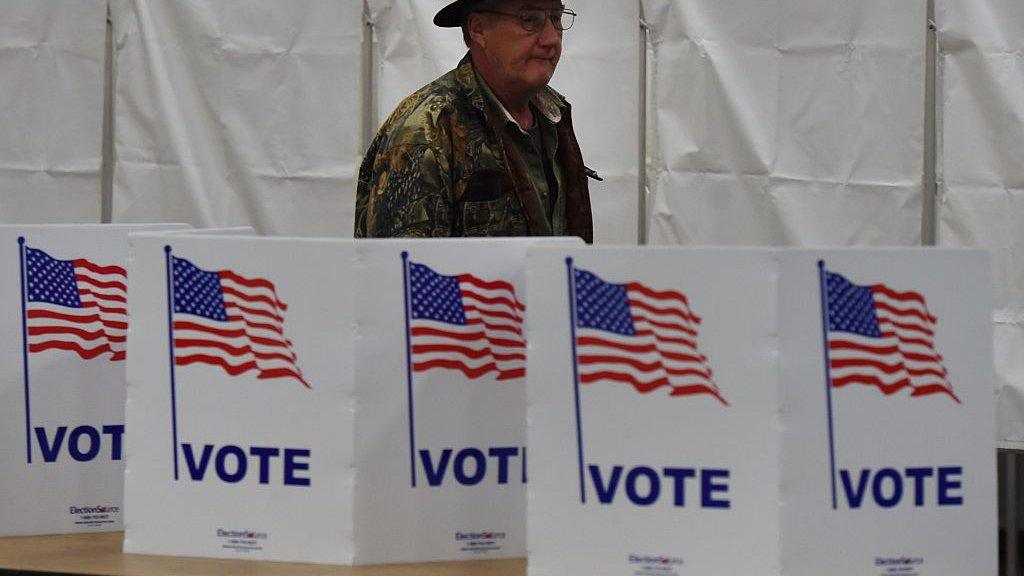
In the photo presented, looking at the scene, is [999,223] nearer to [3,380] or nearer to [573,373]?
[573,373]

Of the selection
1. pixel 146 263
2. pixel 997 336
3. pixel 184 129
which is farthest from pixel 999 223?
pixel 146 263

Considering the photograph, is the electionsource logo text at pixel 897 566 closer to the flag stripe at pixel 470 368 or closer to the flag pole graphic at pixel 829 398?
the flag pole graphic at pixel 829 398

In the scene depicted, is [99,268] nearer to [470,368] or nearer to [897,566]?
[470,368]

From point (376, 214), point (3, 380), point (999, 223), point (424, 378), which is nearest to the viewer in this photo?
point (424, 378)

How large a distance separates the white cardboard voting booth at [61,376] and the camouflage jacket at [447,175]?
72cm

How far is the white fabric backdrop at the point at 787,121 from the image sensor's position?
419 centimetres

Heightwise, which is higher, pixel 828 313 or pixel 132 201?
pixel 132 201

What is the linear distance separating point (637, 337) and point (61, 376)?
31.4 inches

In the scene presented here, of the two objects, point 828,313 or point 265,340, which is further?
point 265,340

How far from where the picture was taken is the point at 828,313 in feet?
5.53

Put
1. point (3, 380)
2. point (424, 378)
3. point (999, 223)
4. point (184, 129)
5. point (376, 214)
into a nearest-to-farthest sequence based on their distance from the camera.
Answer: point (424, 378), point (3, 380), point (376, 214), point (999, 223), point (184, 129)

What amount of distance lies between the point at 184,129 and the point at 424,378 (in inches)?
125

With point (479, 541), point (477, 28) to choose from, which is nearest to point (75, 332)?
point (479, 541)

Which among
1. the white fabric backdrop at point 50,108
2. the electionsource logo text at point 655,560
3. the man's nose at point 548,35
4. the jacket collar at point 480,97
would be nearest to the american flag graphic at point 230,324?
the electionsource logo text at point 655,560
